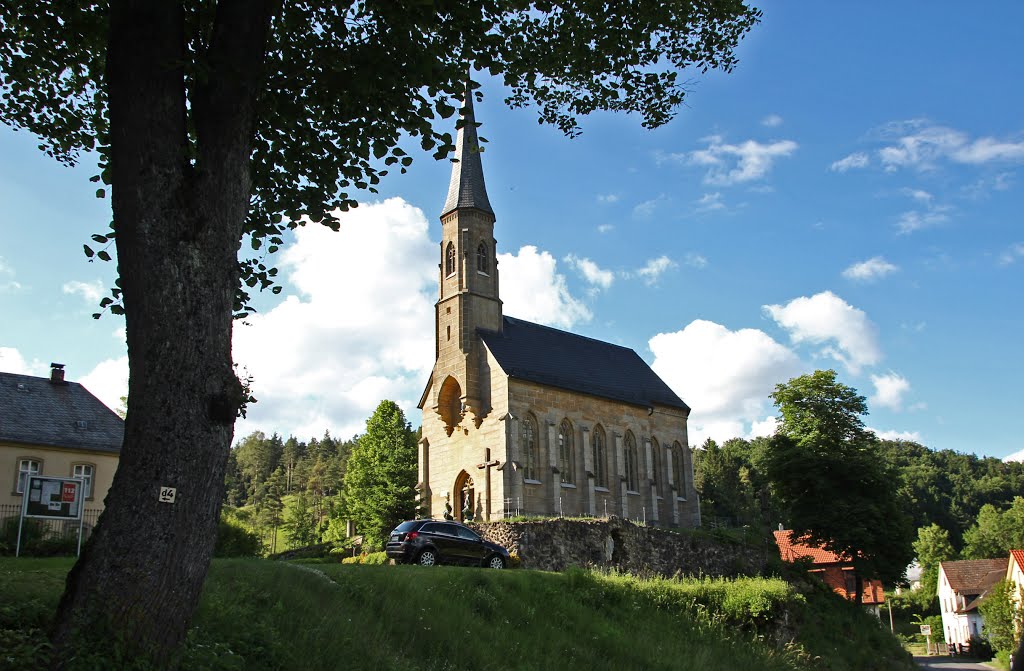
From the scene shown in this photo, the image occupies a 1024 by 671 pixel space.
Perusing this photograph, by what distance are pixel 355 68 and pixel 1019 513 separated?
3508 inches

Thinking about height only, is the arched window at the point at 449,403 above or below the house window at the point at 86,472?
above

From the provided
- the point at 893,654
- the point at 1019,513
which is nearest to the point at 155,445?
the point at 893,654

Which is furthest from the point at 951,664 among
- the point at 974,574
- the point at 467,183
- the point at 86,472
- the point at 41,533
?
the point at 41,533

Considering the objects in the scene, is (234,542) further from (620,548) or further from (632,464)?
(632,464)

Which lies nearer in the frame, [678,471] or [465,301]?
[465,301]

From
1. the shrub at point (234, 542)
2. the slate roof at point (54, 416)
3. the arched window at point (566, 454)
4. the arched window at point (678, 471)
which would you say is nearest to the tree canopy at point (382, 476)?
the arched window at point (566, 454)

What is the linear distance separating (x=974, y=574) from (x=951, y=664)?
1449 cm

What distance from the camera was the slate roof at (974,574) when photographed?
2534 inches

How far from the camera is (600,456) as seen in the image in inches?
1671

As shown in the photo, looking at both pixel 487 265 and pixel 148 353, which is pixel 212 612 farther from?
pixel 487 265

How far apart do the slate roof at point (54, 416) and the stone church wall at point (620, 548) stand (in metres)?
15.1

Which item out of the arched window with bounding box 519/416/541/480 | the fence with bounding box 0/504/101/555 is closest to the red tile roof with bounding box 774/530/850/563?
the arched window with bounding box 519/416/541/480

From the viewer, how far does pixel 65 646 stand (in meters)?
6.49

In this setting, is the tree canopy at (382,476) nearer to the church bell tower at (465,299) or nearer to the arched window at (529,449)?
the church bell tower at (465,299)
